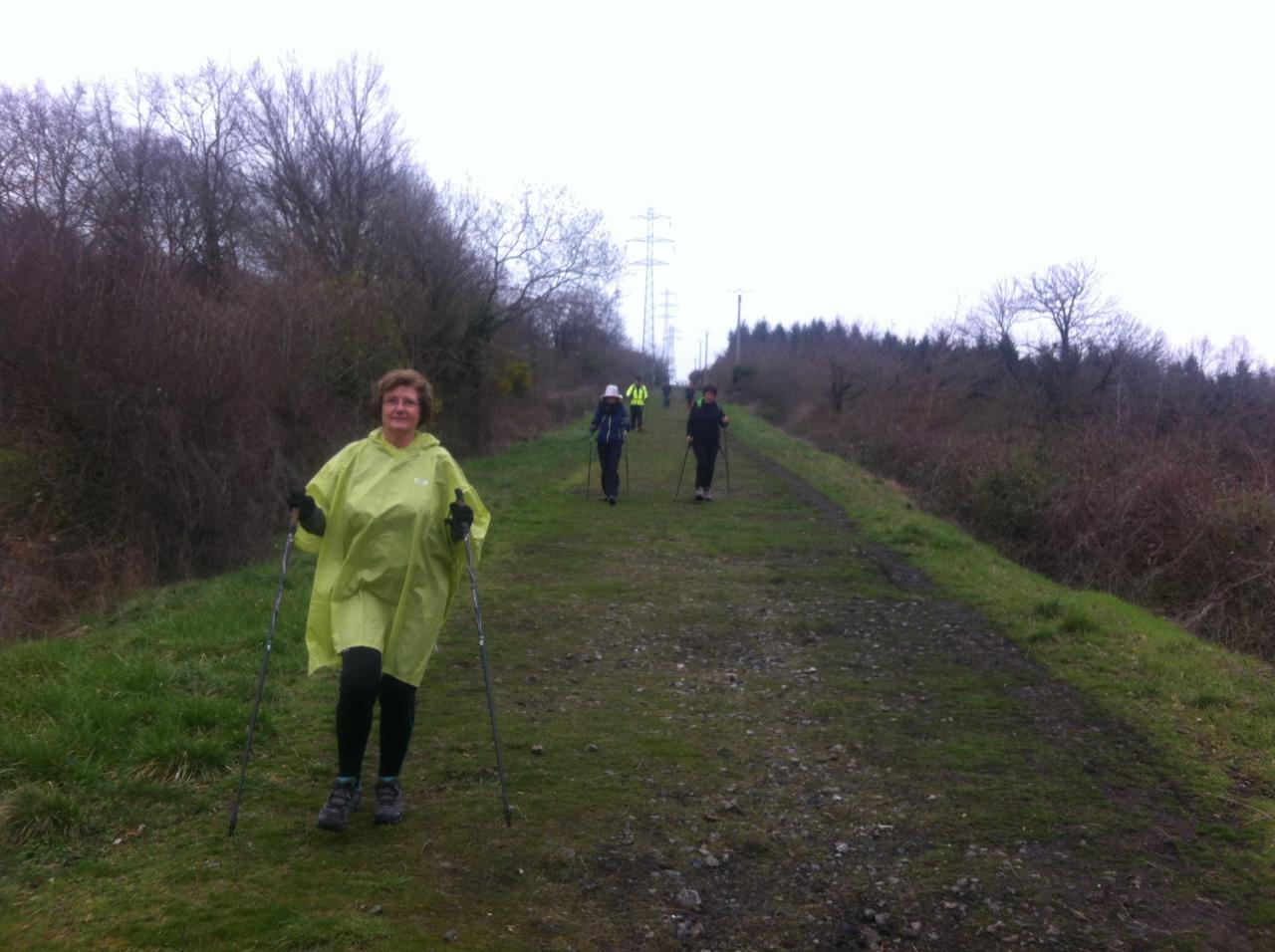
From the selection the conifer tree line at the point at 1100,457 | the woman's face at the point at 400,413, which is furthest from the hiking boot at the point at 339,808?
the conifer tree line at the point at 1100,457

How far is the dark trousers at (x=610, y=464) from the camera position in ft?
54.1

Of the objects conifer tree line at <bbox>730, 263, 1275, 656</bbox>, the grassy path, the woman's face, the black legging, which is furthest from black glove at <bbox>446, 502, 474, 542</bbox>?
conifer tree line at <bbox>730, 263, 1275, 656</bbox>

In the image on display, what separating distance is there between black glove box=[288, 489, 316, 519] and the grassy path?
142 cm

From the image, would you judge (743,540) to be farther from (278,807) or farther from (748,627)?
(278,807)

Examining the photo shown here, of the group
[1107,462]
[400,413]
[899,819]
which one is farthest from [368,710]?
[1107,462]

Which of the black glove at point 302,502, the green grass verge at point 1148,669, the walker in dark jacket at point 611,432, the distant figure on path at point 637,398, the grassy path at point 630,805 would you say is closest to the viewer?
the grassy path at point 630,805

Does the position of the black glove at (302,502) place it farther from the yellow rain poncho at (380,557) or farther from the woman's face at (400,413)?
the woman's face at (400,413)

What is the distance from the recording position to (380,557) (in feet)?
15.0

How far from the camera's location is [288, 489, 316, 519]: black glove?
14.6 feet

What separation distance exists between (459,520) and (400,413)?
0.56 metres

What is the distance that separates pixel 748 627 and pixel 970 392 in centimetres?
2483

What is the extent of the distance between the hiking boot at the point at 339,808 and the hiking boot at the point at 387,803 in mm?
110

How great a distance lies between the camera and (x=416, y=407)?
4.90 meters

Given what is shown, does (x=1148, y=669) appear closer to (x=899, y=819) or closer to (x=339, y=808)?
(x=899, y=819)
